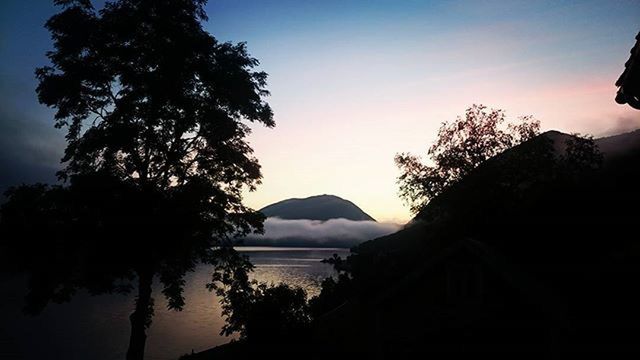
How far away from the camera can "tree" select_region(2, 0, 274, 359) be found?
632 inches

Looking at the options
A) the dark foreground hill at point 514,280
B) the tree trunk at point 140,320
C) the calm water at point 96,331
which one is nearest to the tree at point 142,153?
the tree trunk at point 140,320

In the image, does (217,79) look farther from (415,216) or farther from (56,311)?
(56,311)

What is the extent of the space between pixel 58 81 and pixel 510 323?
21030 millimetres

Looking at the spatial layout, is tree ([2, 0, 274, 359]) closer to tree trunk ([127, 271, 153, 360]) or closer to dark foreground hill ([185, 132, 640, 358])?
tree trunk ([127, 271, 153, 360])

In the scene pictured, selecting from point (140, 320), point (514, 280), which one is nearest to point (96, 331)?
point (140, 320)

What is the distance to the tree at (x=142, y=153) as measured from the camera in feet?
52.6

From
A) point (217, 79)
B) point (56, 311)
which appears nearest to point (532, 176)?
point (217, 79)

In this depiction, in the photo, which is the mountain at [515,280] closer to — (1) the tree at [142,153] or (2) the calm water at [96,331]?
(1) the tree at [142,153]

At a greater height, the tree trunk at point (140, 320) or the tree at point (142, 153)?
the tree at point (142, 153)

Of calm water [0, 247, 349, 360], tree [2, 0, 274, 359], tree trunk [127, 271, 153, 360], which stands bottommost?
calm water [0, 247, 349, 360]

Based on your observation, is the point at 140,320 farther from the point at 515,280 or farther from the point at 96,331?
the point at 96,331

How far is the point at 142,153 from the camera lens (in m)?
18.7

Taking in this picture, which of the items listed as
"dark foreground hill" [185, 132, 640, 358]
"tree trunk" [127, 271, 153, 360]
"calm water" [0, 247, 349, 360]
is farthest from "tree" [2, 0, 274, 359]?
"calm water" [0, 247, 349, 360]

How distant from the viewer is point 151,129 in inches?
690
